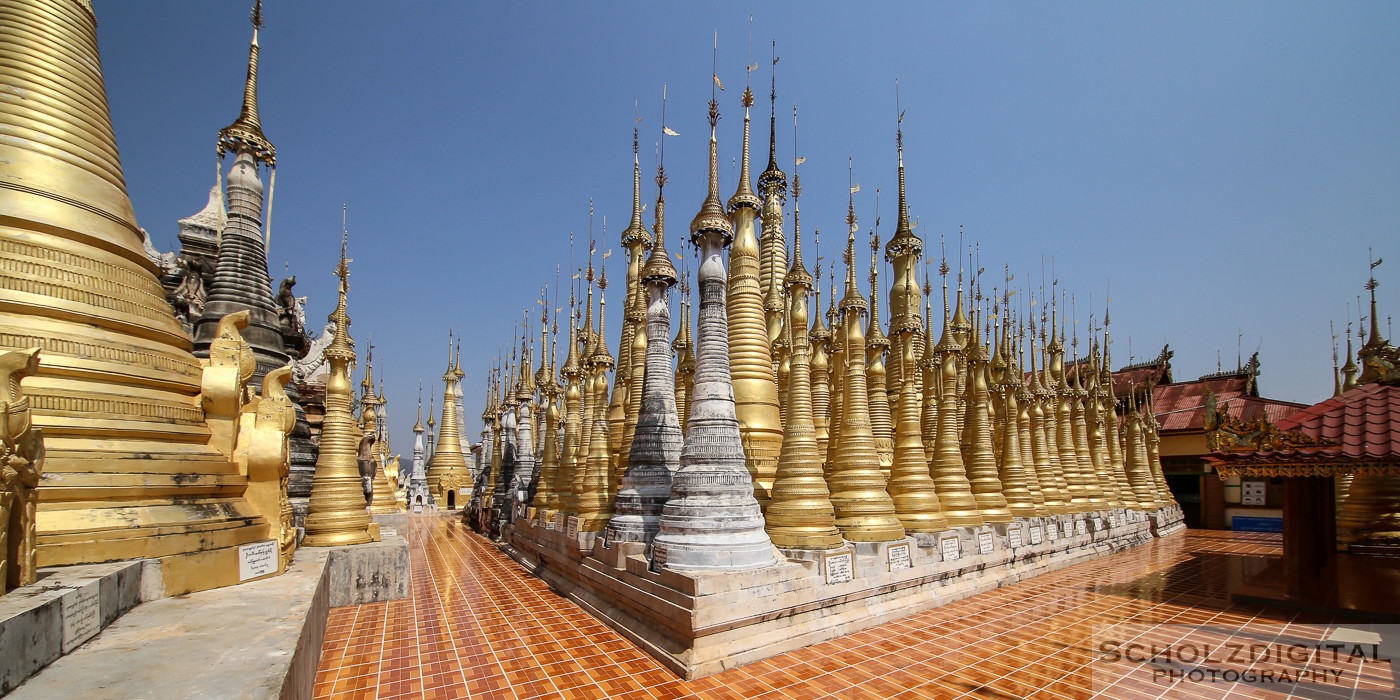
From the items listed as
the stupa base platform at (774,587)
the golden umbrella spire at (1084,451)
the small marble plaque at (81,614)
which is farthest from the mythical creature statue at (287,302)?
the golden umbrella spire at (1084,451)

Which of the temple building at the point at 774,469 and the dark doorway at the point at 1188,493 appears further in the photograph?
the dark doorway at the point at 1188,493

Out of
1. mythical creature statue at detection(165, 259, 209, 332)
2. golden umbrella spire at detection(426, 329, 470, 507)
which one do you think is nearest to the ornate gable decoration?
mythical creature statue at detection(165, 259, 209, 332)

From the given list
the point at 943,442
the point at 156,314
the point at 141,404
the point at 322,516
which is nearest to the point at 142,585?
the point at 141,404

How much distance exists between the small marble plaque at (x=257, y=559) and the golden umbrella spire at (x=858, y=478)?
8.39 metres

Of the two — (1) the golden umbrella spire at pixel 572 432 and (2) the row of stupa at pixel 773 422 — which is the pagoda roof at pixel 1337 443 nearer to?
(2) the row of stupa at pixel 773 422

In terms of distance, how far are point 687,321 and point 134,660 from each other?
564 inches

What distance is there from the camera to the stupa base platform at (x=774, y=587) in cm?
755

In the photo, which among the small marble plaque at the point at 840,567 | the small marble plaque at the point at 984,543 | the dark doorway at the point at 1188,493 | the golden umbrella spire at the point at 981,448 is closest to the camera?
the small marble plaque at the point at 840,567

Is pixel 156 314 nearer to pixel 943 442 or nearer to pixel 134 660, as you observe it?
pixel 134 660

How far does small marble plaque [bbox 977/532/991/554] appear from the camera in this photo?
12.3 metres

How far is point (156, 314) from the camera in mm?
7215

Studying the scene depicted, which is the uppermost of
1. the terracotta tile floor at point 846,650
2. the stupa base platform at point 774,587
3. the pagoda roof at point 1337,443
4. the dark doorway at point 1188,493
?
the pagoda roof at point 1337,443

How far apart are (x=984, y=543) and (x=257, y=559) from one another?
12.3m

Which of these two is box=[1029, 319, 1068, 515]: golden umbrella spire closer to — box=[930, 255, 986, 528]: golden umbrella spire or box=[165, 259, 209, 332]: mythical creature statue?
box=[930, 255, 986, 528]: golden umbrella spire
